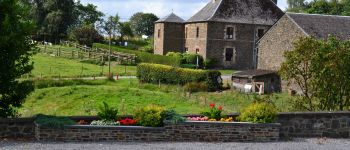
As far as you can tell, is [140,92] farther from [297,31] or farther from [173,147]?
[173,147]

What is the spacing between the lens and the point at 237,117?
A: 15.6 metres

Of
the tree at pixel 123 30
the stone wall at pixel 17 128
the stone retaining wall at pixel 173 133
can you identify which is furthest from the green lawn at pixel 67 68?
the tree at pixel 123 30

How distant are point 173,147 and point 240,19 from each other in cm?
4513

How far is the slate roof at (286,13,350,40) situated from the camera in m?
41.6

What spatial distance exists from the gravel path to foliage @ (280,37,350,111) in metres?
6.15

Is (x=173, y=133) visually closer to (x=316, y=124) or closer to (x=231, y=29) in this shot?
(x=316, y=124)

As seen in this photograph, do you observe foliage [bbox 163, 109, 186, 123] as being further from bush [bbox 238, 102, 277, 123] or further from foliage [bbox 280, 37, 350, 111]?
foliage [bbox 280, 37, 350, 111]

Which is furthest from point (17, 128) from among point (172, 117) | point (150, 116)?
point (172, 117)

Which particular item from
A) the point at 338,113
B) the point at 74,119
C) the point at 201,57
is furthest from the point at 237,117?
Result: the point at 201,57

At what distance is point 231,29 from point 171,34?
8683 mm

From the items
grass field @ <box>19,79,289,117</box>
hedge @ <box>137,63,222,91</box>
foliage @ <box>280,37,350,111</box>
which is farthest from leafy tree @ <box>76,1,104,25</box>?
foliage @ <box>280,37,350,111</box>

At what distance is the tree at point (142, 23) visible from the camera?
4902 inches

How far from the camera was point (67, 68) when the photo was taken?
158 ft

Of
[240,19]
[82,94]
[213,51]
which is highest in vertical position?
[240,19]
